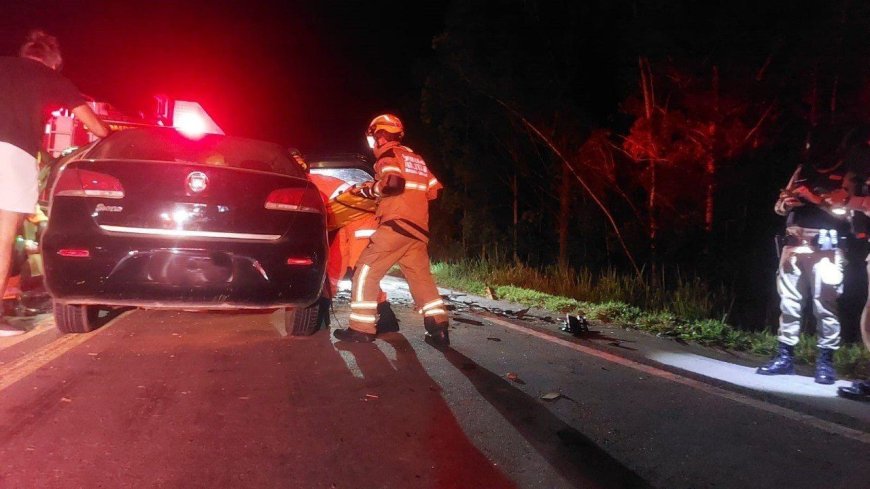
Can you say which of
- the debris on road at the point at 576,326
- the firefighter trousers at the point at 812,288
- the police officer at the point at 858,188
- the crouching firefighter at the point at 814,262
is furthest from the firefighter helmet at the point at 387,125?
the police officer at the point at 858,188

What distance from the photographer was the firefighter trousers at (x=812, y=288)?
15.9ft

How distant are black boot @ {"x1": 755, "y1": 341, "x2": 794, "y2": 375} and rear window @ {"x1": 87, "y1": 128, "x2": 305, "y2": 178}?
3779mm

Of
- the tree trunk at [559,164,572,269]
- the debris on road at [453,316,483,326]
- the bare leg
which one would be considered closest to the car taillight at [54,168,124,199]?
the bare leg

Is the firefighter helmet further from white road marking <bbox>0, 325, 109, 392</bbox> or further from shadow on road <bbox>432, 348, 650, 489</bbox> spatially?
white road marking <bbox>0, 325, 109, 392</bbox>

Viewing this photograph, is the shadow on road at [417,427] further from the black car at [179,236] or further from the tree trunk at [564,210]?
the tree trunk at [564,210]

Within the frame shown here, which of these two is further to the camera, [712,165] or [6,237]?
[712,165]

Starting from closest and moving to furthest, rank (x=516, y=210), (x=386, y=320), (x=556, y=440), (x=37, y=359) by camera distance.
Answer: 1. (x=556, y=440)
2. (x=37, y=359)
3. (x=386, y=320)
4. (x=516, y=210)

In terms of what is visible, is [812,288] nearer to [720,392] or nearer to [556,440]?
[720,392]

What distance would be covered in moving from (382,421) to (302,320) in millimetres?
2083

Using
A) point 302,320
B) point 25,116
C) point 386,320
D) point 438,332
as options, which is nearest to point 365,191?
point 302,320

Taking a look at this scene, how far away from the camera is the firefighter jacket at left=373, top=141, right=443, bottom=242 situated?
5.77 meters

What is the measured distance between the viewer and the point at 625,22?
1068 cm

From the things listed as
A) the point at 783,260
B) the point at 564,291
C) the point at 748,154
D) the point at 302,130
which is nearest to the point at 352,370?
the point at 783,260

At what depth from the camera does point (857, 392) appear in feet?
14.5
